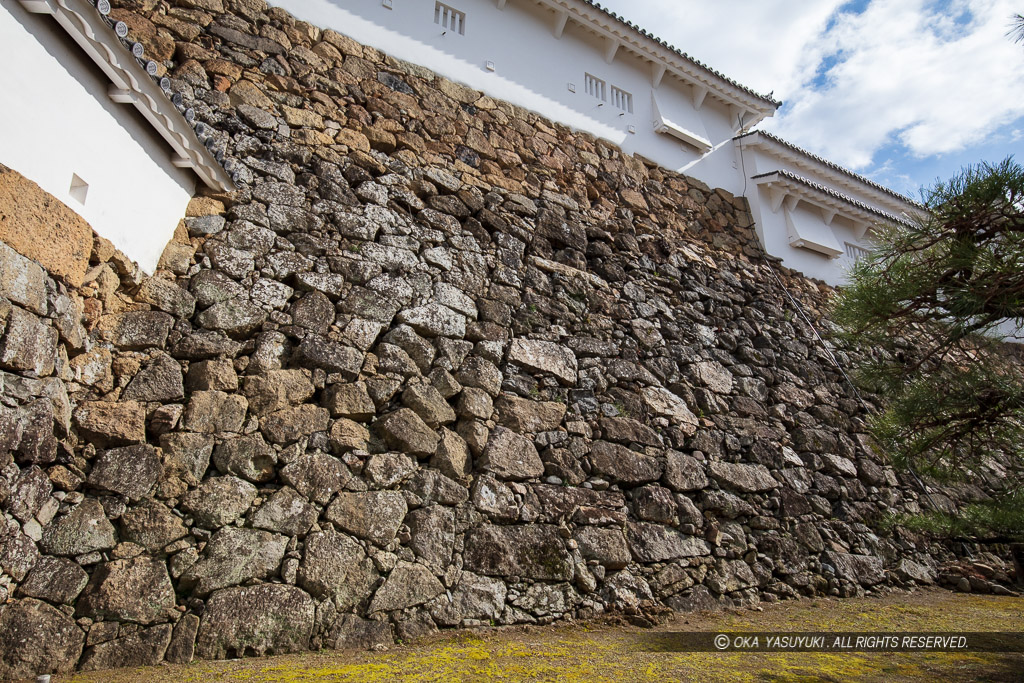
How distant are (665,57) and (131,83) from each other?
6115mm

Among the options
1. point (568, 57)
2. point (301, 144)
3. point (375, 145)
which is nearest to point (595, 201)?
point (568, 57)

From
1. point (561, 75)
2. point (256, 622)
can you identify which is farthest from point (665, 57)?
point (256, 622)

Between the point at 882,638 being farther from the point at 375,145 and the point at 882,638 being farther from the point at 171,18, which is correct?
the point at 171,18

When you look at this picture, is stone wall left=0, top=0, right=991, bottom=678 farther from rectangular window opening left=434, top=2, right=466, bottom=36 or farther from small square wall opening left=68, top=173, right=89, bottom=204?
rectangular window opening left=434, top=2, right=466, bottom=36

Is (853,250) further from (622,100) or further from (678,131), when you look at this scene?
(622,100)

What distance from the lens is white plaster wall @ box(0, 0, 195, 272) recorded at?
2.57 m

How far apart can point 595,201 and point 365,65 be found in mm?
2688

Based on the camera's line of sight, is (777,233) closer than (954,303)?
No

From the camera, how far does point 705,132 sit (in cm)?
752

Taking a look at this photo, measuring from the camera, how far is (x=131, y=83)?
308 centimetres

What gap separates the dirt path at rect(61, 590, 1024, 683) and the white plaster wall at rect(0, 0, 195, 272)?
2.32 m

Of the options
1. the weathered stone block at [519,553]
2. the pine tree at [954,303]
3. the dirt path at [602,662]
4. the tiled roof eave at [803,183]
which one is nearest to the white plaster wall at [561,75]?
the tiled roof eave at [803,183]

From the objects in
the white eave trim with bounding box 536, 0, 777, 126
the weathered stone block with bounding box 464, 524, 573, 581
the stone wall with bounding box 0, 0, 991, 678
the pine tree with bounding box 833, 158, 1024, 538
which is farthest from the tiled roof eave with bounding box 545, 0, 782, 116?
the weathered stone block with bounding box 464, 524, 573, 581

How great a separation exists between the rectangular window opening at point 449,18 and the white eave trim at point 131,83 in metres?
3.14
